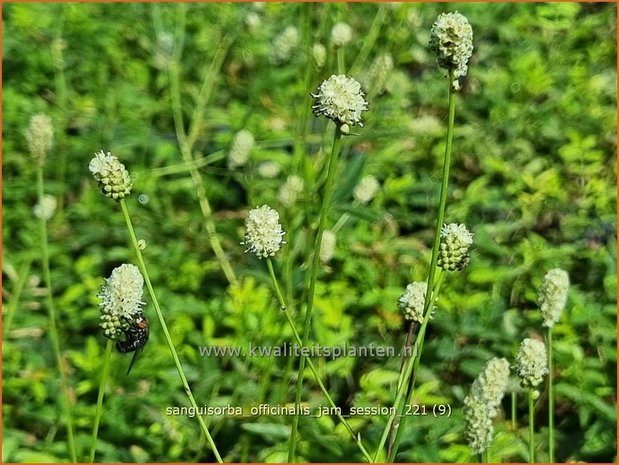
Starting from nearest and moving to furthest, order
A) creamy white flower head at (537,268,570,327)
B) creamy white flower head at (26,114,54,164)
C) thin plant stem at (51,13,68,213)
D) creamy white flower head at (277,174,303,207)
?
creamy white flower head at (537,268,570,327) < creamy white flower head at (26,114,54,164) < creamy white flower head at (277,174,303,207) < thin plant stem at (51,13,68,213)

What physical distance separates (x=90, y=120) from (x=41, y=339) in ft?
2.15

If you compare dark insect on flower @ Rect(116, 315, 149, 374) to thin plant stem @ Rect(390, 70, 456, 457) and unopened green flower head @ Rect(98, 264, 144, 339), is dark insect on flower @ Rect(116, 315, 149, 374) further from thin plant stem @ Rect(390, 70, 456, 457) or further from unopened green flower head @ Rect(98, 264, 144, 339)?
thin plant stem @ Rect(390, 70, 456, 457)

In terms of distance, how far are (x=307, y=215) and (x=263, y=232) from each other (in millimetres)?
521

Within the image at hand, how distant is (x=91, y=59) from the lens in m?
2.14

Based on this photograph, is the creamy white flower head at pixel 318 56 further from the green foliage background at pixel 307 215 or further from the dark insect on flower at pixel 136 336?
the dark insect on flower at pixel 136 336

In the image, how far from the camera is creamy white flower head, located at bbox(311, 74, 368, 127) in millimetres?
782

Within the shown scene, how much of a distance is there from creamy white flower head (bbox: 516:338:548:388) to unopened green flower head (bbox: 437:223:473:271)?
148 millimetres

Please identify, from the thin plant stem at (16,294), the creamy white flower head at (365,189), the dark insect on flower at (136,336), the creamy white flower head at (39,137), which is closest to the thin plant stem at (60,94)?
the thin plant stem at (16,294)

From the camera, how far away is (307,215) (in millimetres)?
1386

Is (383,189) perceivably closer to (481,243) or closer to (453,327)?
(481,243)

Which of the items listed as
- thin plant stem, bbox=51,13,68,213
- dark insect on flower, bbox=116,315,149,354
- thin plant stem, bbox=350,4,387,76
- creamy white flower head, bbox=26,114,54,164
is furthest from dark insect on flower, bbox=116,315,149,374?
thin plant stem, bbox=350,4,387,76

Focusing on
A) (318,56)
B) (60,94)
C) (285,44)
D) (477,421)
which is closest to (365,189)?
(318,56)

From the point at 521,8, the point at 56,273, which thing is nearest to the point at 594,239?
the point at 521,8

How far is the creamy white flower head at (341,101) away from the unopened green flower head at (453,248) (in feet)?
0.55
